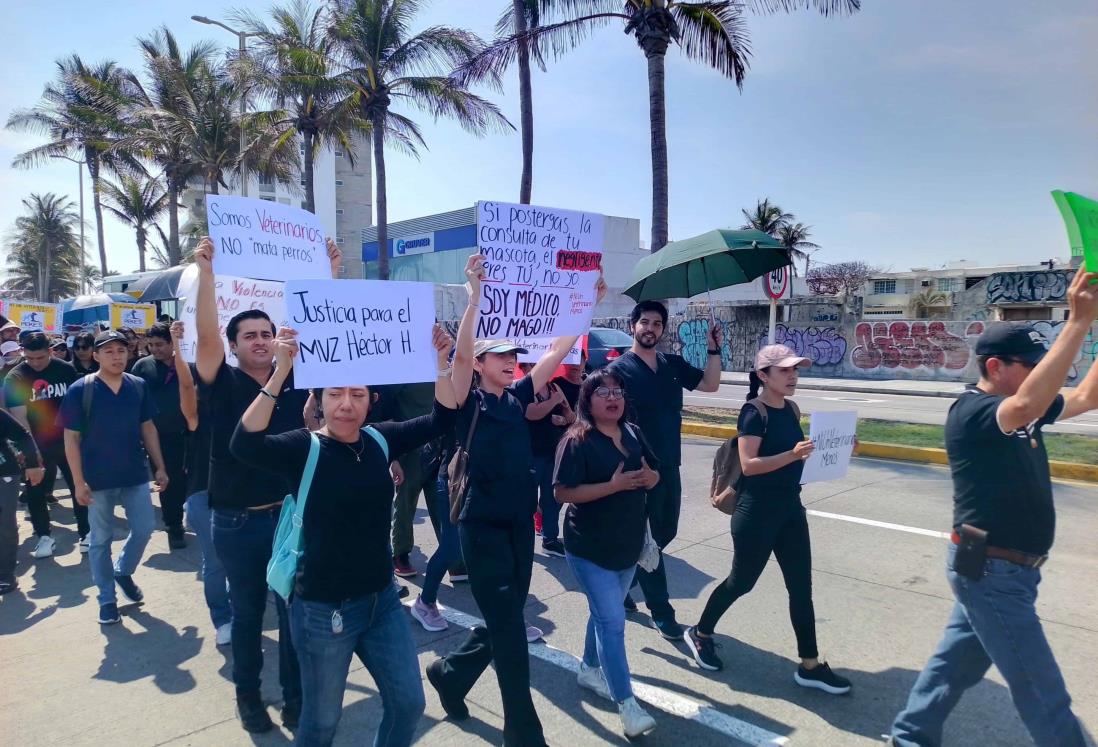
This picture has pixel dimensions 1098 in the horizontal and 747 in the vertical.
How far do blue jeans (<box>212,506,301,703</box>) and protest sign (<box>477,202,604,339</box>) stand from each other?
156 centimetres

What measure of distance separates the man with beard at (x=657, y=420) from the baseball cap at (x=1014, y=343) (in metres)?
1.78

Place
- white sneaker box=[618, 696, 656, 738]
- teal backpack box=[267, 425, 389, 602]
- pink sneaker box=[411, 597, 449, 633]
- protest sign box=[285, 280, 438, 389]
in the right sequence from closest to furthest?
teal backpack box=[267, 425, 389, 602] < protest sign box=[285, 280, 438, 389] < white sneaker box=[618, 696, 656, 738] < pink sneaker box=[411, 597, 449, 633]

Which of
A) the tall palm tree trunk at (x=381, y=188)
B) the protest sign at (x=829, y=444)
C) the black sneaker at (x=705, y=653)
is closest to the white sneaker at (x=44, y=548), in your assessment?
the black sneaker at (x=705, y=653)

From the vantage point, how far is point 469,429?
320 centimetres

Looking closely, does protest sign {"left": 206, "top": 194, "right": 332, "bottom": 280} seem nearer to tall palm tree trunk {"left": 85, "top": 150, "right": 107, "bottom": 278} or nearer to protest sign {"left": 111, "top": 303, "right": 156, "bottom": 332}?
protest sign {"left": 111, "top": 303, "right": 156, "bottom": 332}

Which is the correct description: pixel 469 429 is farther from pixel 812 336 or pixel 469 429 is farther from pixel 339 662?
pixel 812 336

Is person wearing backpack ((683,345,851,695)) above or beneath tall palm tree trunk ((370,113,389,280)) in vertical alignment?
beneath

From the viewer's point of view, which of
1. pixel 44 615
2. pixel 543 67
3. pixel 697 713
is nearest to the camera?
pixel 697 713

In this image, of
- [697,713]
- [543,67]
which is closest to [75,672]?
[697,713]

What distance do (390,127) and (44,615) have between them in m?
21.5

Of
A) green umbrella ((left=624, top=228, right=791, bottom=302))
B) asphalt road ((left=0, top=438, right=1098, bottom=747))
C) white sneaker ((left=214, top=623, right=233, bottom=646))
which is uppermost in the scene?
green umbrella ((left=624, top=228, right=791, bottom=302))

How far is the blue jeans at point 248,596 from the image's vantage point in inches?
134

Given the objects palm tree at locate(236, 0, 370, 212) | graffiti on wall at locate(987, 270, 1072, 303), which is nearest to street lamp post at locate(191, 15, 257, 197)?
palm tree at locate(236, 0, 370, 212)

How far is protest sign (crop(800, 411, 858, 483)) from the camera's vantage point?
149 inches
